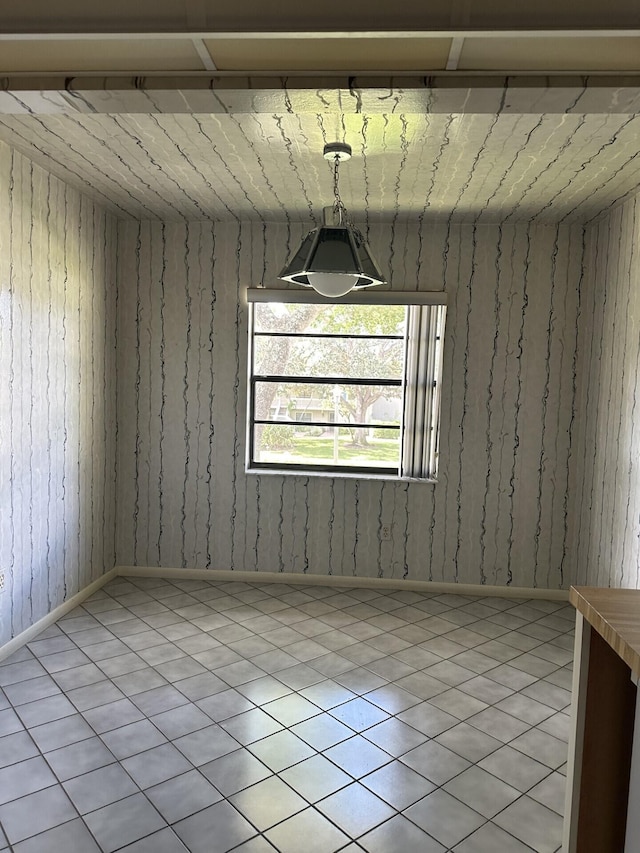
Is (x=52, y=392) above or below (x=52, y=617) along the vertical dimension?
above

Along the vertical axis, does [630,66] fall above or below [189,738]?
above

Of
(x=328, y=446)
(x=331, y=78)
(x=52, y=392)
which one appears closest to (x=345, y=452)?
(x=328, y=446)

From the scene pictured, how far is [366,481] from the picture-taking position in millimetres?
4609

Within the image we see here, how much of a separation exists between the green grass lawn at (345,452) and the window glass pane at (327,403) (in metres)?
0.16

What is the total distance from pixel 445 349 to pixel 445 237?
0.79m

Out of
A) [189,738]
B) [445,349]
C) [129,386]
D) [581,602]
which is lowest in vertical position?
[189,738]

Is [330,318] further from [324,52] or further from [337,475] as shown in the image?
[324,52]

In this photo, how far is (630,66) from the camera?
1770 mm

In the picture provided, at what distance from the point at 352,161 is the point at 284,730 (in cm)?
271

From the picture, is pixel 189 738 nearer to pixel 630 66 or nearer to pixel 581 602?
pixel 581 602

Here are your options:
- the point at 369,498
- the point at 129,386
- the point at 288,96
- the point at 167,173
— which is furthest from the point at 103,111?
the point at 369,498

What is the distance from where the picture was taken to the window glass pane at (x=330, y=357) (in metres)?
4.72

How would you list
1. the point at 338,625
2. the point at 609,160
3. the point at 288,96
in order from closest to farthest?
the point at 288,96
the point at 609,160
the point at 338,625

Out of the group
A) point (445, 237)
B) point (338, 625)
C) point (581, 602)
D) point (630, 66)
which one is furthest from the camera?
point (445, 237)
